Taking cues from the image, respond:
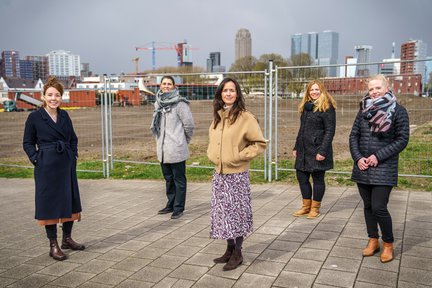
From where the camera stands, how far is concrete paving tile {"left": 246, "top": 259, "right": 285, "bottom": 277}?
12.5ft

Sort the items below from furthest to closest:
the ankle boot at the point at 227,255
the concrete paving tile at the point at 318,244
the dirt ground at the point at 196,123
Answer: the dirt ground at the point at 196,123 < the concrete paving tile at the point at 318,244 < the ankle boot at the point at 227,255

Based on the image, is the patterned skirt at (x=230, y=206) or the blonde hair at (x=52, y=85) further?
the blonde hair at (x=52, y=85)

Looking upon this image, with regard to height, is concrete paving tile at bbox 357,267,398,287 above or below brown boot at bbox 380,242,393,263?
below

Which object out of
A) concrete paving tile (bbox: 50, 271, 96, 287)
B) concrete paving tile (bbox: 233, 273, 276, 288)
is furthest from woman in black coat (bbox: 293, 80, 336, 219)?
concrete paving tile (bbox: 50, 271, 96, 287)

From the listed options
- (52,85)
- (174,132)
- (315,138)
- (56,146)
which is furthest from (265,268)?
(52,85)

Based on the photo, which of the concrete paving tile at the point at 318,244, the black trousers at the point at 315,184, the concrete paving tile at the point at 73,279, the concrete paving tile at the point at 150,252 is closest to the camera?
the concrete paving tile at the point at 73,279

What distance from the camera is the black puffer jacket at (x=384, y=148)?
151 inches

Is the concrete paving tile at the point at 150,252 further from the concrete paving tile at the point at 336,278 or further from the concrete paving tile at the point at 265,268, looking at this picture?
the concrete paving tile at the point at 336,278

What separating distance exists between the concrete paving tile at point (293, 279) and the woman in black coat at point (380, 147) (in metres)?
0.88

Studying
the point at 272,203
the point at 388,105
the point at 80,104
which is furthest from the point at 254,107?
the point at 80,104

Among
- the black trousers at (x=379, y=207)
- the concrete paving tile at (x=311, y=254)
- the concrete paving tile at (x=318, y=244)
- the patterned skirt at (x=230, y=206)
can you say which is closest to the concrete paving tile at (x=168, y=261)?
the patterned skirt at (x=230, y=206)

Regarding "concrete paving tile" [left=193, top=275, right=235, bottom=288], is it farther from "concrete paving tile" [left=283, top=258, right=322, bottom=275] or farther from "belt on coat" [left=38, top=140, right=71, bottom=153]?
"belt on coat" [left=38, top=140, right=71, bottom=153]

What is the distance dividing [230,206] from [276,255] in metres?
0.89

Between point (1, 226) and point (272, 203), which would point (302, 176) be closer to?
point (272, 203)
